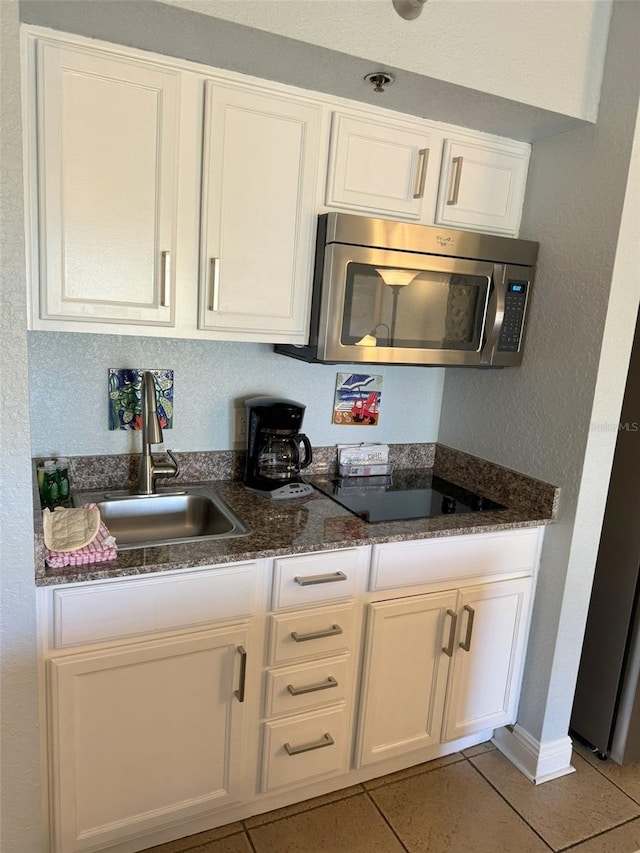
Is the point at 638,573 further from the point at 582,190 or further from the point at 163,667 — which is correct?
the point at 163,667

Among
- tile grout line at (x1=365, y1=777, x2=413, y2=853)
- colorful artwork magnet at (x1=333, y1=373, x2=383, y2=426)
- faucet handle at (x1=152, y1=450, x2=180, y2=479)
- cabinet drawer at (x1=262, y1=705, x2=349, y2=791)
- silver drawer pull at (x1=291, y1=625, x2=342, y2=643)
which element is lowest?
tile grout line at (x1=365, y1=777, x2=413, y2=853)

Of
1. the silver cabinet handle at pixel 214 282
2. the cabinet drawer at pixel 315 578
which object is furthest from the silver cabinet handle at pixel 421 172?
the cabinet drawer at pixel 315 578

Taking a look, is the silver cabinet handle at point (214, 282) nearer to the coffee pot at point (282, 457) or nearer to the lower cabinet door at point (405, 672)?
the coffee pot at point (282, 457)

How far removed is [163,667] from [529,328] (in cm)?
154

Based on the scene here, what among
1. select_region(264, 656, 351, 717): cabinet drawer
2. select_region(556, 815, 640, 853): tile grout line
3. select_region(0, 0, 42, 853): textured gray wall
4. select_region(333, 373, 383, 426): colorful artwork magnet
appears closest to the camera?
select_region(0, 0, 42, 853): textured gray wall

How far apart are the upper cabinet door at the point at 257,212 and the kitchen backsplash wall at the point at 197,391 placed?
1.06 feet

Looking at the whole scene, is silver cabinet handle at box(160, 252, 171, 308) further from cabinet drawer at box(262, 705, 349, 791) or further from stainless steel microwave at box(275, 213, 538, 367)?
cabinet drawer at box(262, 705, 349, 791)

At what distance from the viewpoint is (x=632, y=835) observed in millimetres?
1822

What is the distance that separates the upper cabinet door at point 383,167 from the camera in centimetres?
174

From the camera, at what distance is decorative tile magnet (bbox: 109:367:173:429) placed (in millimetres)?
1912

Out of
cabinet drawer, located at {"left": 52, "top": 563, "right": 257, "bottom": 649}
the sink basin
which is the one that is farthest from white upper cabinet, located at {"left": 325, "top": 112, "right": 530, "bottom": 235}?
cabinet drawer, located at {"left": 52, "top": 563, "right": 257, "bottom": 649}

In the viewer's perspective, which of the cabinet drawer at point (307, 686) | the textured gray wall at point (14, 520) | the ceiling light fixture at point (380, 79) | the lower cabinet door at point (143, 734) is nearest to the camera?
the textured gray wall at point (14, 520)

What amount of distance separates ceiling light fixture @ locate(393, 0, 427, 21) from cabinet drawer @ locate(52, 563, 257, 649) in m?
1.44

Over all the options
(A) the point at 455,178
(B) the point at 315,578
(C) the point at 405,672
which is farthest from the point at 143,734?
(A) the point at 455,178
